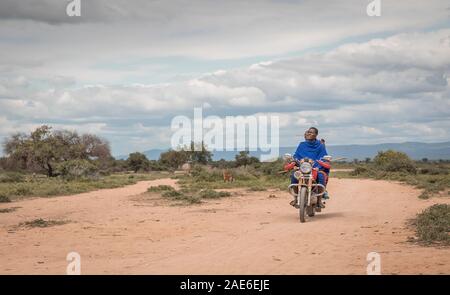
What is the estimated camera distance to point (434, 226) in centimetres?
1087

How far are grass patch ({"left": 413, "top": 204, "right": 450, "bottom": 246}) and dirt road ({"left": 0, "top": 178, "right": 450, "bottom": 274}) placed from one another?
1.11 ft

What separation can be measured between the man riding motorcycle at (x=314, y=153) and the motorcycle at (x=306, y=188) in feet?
0.38

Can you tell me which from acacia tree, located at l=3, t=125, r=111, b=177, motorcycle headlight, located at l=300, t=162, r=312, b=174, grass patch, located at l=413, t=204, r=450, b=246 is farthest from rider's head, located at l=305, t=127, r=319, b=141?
acacia tree, located at l=3, t=125, r=111, b=177

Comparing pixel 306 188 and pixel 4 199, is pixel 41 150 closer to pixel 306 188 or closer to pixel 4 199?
pixel 4 199

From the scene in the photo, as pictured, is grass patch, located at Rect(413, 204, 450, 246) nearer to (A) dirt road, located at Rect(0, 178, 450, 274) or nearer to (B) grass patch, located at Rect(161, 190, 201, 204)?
(A) dirt road, located at Rect(0, 178, 450, 274)

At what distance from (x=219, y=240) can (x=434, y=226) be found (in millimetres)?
3943

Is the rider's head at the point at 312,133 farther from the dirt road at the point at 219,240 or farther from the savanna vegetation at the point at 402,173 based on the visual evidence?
the savanna vegetation at the point at 402,173

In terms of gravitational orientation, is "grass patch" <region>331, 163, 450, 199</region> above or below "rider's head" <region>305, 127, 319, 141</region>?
below

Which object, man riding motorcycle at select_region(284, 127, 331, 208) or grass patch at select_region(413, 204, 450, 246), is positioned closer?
grass patch at select_region(413, 204, 450, 246)

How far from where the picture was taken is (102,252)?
10.1 metres

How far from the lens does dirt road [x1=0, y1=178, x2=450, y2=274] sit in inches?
327

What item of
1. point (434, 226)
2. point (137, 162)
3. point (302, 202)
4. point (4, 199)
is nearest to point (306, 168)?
point (302, 202)

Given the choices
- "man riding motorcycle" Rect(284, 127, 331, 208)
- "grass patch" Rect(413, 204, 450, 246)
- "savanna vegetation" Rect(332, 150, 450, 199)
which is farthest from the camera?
"savanna vegetation" Rect(332, 150, 450, 199)
